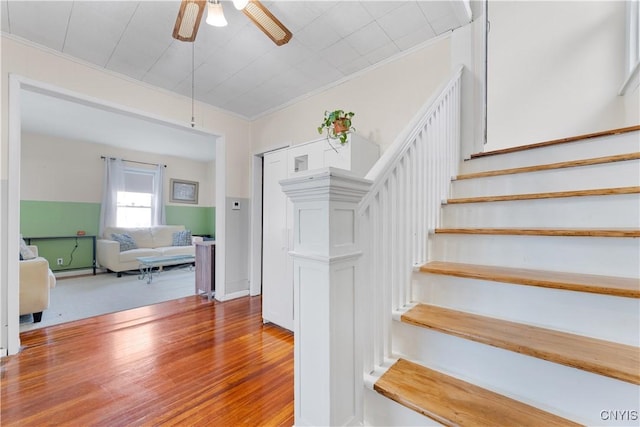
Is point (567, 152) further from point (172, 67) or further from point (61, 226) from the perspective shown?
point (61, 226)

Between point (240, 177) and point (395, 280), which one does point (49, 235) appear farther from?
point (395, 280)

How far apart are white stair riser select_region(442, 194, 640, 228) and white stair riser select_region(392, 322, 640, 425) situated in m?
0.73

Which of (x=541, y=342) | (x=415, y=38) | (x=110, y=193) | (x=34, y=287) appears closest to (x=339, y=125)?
(x=415, y=38)

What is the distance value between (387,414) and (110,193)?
6.60 meters

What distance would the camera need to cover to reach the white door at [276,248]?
2.69 meters

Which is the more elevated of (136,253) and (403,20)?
(403,20)

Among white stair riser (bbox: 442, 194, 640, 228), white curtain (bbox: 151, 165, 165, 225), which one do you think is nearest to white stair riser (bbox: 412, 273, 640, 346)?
white stair riser (bbox: 442, 194, 640, 228)

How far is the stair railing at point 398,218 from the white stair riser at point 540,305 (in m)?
0.16

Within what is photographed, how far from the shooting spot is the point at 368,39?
227 cm

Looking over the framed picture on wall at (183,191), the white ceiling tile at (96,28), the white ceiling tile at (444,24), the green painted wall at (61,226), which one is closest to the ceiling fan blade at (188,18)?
the white ceiling tile at (96,28)

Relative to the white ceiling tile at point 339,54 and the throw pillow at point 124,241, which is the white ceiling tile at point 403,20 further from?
the throw pillow at point 124,241

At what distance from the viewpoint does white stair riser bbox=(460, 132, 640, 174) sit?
4.55ft

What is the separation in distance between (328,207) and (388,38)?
6.79 ft

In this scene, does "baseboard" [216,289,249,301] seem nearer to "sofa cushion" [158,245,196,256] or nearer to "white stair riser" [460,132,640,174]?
"sofa cushion" [158,245,196,256]
